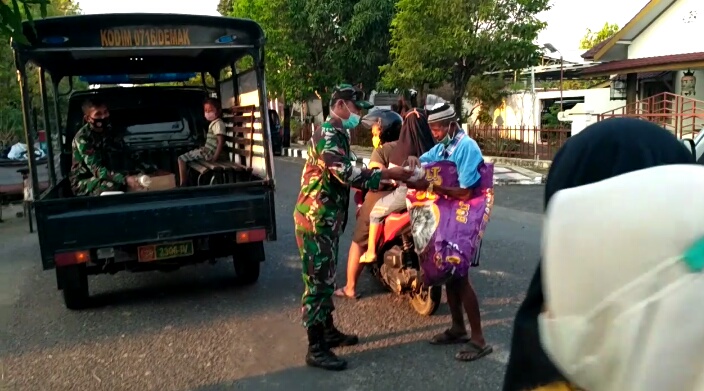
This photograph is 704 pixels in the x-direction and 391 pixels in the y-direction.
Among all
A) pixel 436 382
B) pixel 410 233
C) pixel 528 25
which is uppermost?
pixel 528 25

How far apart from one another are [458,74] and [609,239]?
19264 millimetres

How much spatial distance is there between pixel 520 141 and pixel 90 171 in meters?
14.1

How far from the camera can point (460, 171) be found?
4.70 meters

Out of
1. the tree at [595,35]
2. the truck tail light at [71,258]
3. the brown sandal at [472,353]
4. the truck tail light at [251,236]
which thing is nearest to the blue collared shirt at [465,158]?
the brown sandal at [472,353]

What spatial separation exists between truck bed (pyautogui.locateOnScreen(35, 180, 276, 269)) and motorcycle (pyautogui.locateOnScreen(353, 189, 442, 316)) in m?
1.19

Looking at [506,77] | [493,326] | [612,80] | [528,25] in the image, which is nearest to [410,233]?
[493,326]

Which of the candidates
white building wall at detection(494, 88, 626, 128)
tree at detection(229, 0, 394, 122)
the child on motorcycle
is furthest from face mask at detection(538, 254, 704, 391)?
white building wall at detection(494, 88, 626, 128)

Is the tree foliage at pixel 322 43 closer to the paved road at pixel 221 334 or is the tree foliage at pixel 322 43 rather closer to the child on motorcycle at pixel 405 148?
the paved road at pixel 221 334

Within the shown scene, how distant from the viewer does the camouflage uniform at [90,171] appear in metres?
6.93

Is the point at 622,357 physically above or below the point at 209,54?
below

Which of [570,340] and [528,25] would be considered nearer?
[570,340]

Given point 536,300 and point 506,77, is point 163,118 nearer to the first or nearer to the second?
point 536,300

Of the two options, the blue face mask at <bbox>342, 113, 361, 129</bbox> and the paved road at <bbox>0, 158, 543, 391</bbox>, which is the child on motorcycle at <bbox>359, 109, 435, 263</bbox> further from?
the paved road at <bbox>0, 158, 543, 391</bbox>

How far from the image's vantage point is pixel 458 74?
65.3 ft
